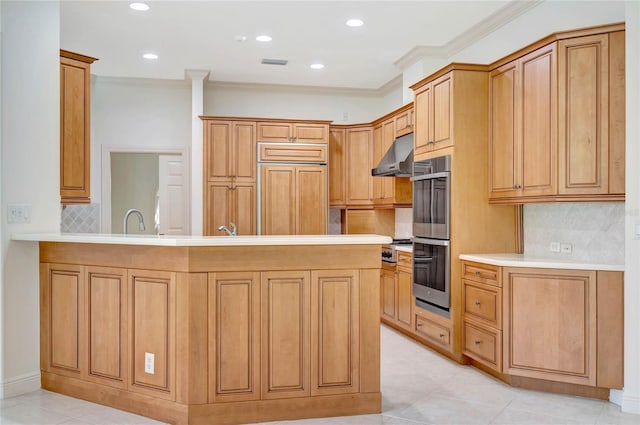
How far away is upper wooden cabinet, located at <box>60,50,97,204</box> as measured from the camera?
4.04 meters

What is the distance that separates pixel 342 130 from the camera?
6973 mm

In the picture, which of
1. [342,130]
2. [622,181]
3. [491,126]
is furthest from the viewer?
[342,130]

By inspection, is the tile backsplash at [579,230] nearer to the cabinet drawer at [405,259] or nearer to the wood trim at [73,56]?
the cabinet drawer at [405,259]

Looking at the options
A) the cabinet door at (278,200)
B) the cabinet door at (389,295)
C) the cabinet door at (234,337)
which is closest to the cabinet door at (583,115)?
the cabinet door at (234,337)

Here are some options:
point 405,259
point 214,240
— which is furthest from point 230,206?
Result: point 214,240

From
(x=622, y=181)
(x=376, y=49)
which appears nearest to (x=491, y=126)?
(x=622, y=181)

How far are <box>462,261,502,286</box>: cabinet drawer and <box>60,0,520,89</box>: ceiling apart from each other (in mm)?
2181

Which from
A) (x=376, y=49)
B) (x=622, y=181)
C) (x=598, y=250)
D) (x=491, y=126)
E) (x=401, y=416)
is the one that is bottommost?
(x=401, y=416)

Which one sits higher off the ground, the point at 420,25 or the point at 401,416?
the point at 420,25

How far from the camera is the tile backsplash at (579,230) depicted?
137 inches

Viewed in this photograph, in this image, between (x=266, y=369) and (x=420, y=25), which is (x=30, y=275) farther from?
(x=420, y=25)

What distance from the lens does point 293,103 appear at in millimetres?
7285

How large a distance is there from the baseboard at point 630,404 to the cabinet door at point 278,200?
4.16 metres

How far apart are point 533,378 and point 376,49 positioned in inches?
143
